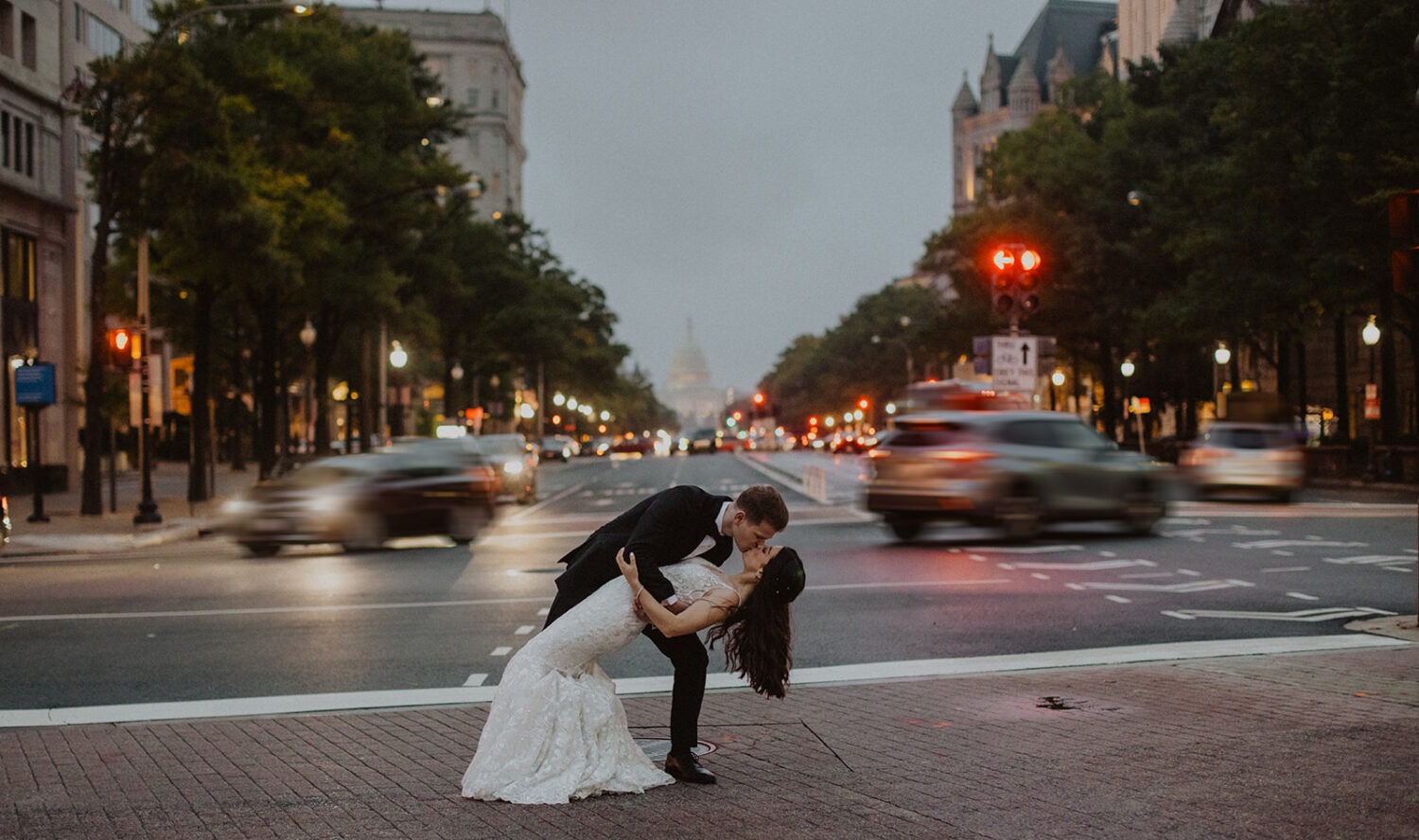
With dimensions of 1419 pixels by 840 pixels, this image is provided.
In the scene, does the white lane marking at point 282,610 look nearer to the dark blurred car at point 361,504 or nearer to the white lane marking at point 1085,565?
the white lane marking at point 1085,565

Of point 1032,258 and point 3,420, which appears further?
point 3,420

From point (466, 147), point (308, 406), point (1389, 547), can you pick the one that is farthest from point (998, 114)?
point (1389, 547)

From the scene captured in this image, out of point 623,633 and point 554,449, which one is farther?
point 554,449

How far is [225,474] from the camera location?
61.2 m

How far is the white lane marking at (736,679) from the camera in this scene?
30.7ft

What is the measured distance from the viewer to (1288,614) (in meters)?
13.4

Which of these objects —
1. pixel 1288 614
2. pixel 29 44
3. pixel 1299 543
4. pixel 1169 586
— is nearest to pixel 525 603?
pixel 1169 586

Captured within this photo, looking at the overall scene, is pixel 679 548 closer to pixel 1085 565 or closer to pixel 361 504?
pixel 1085 565

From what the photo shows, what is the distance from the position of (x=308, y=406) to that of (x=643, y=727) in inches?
2946

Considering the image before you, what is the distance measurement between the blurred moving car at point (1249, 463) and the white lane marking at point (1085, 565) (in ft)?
54.7

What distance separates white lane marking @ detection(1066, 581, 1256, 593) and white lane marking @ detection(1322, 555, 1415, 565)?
265 centimetres

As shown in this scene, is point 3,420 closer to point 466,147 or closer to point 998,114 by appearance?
point 466,147

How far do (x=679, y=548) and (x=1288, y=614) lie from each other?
8.56m

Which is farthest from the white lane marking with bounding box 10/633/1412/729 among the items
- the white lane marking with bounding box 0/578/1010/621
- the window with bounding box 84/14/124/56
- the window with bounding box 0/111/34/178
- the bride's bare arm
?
the window with bounding box 84/14/124/56
